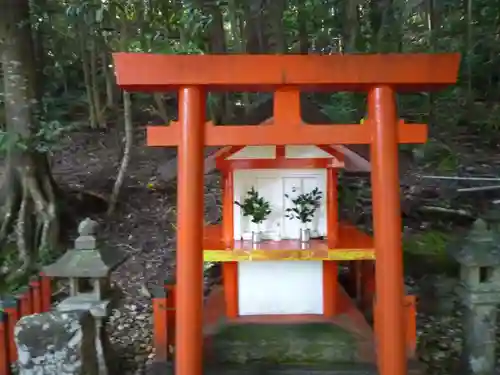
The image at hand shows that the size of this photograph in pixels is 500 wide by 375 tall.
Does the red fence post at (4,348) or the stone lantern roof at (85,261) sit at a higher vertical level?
the stone lantern roof at (85,261)

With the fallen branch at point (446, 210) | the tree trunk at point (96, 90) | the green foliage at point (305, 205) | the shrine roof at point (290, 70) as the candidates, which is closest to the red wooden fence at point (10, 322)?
the shrine roof at point (290, 70)

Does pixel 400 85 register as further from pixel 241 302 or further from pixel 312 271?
pixel 241 302

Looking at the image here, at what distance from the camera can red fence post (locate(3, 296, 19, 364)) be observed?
3.88m

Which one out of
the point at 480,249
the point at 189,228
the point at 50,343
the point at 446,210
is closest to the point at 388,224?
the point at 480,249

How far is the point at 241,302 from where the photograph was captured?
426 cm

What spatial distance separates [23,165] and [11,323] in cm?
240

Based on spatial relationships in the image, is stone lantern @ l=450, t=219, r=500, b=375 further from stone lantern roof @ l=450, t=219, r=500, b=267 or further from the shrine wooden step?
the shrine wooden step

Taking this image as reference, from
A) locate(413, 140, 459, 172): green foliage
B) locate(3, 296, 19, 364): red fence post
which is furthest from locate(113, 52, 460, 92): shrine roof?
locate(413, 140, 459, 172): green foliage

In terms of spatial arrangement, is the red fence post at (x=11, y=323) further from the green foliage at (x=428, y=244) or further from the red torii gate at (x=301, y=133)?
the green foliage at (x=428, y=244)

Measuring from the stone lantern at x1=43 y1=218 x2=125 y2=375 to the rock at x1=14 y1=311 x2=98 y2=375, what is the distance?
0.62 ft

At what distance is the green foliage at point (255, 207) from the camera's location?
13.5 feet

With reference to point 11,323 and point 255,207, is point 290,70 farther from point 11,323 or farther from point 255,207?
point 11,323

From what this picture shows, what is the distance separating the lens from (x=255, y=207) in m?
4.12

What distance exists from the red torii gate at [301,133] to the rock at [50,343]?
2.08ft
